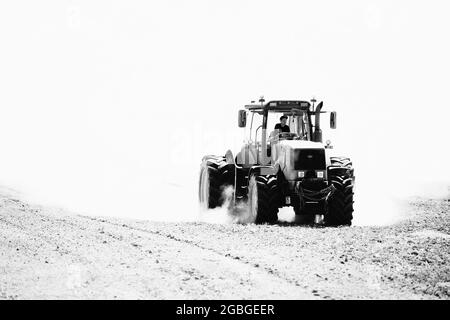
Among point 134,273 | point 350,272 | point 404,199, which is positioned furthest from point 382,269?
point 404,199

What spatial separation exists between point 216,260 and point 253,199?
5.42 m

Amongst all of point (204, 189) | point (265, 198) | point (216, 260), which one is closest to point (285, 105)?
point (265, 198)

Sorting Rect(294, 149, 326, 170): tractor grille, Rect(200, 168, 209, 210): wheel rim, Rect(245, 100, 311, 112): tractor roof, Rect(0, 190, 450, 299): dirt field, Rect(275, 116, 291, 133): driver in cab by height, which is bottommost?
Rect(0, 190, 450, 299): dirt field

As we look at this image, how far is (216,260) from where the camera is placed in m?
12.0

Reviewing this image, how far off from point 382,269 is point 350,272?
623 mm

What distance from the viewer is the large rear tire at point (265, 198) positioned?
1688 cm

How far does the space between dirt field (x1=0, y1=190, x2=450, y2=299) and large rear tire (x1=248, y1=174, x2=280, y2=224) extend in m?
0.46

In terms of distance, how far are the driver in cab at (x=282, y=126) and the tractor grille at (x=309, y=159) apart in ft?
5.03

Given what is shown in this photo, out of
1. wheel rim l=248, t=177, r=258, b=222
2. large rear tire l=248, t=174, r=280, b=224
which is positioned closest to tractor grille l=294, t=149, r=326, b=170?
large rear tire l=248, t=174, r=280, b=224

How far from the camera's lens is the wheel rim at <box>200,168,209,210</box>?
1930 centimetres

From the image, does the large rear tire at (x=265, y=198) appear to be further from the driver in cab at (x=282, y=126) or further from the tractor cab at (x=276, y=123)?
the driver in cab at (x=282, y=126)

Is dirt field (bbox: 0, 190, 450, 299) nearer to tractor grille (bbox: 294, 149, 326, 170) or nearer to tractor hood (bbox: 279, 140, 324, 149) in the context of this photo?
tractor grille (bbox: 294, 149, 326, 170)
